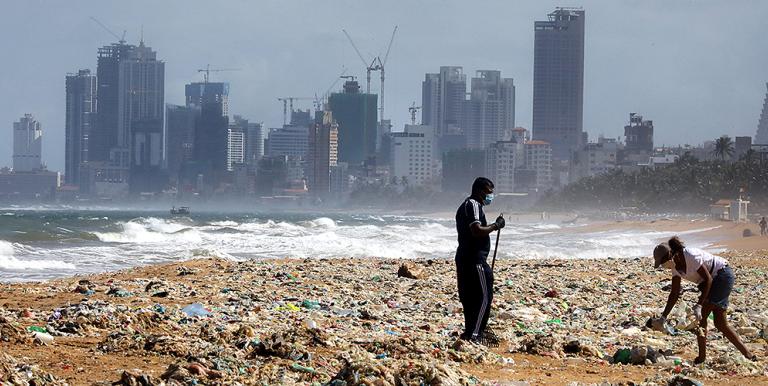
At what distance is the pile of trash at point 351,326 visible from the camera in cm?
865

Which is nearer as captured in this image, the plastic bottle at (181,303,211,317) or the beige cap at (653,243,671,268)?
the beige cap at (653,243,671,268)

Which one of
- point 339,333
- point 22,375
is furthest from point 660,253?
point 22,375

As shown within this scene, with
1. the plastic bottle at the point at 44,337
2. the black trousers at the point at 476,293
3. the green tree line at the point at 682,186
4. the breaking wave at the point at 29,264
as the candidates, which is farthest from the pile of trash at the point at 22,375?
the green tree line at the point at 682,186

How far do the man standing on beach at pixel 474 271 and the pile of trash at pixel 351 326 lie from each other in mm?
294

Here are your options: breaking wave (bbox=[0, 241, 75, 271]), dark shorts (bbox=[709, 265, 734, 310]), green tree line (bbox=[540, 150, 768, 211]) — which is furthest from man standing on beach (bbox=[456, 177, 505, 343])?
green tree line (bbox=[540, 150, 768, 211])

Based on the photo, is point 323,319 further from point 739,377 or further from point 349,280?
point 349,280

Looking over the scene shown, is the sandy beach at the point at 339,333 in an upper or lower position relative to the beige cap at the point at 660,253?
lower

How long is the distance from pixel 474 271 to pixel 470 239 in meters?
0.30

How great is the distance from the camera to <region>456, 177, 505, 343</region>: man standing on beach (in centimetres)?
1045

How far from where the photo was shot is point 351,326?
39.1ft

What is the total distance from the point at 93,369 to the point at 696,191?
134452 millimetres

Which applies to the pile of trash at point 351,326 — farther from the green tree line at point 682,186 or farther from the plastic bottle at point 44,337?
the green tree line at point 682,186

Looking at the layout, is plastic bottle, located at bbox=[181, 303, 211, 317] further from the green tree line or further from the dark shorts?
the green tree line

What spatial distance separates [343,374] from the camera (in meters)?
7.86
